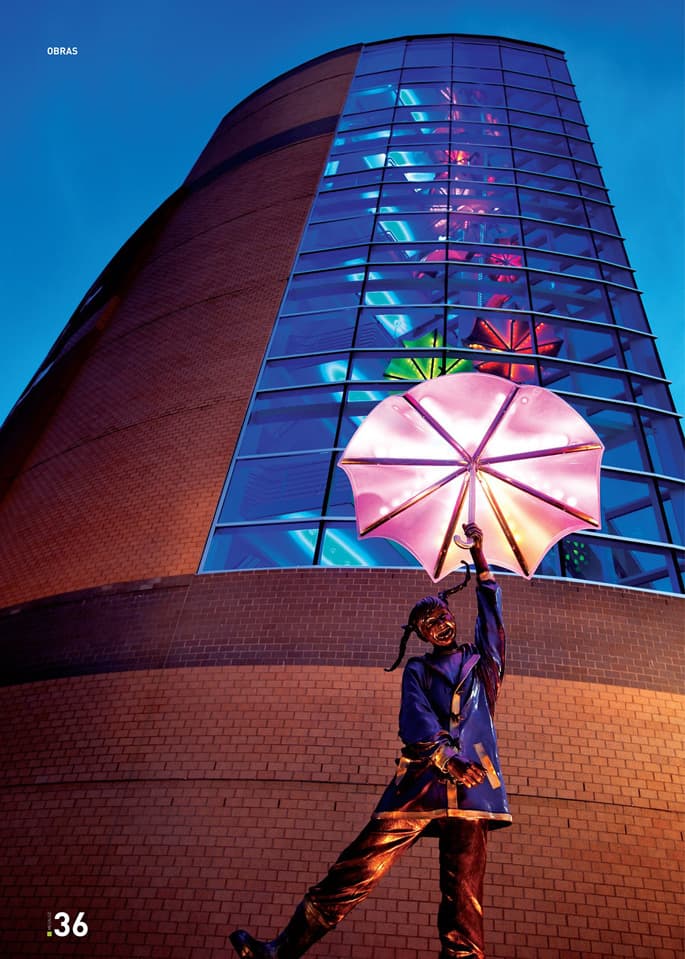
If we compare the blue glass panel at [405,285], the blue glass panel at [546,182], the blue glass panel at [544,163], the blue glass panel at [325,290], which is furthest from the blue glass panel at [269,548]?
the blue glass panel at [544,163]

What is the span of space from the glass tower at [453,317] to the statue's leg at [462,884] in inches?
230

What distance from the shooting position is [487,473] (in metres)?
5.71

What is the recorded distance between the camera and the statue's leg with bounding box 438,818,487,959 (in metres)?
4.14

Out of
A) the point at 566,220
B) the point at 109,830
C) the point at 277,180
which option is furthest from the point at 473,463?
the point at 277,180

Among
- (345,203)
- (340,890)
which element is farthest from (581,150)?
(340,890)

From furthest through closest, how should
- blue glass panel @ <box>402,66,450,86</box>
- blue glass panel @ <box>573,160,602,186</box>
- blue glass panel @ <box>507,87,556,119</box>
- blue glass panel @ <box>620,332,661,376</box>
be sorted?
blue glass panel @ <box>402,66,450,86</box>, blue glass panel @ <box>507,87,556,119</box>, blue glass panel @ <box>573,160,602,186</box>, blue glass panel @ <box>620,332,661,376</box>

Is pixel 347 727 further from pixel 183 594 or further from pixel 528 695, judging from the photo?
pixel 183 594

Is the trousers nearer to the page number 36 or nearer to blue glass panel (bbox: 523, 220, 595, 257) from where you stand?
the page number 36

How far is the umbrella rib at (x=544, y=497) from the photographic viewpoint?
18.6ft

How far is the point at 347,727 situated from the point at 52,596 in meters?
5.03

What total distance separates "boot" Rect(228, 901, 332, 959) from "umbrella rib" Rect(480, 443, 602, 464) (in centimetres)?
321

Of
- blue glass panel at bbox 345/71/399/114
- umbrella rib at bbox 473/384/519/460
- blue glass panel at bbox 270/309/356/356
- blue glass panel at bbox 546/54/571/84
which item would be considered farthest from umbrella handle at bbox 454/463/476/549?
blue glass panel at bbox 546/54/571/84

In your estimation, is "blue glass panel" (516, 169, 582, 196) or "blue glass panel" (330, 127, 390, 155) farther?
"blue glass panel" (330, 127, 390, 155)

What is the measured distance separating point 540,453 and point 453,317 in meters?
9.73
